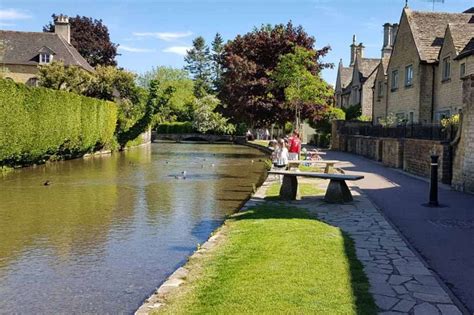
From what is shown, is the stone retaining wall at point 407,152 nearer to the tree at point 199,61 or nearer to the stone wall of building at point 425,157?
the stone wall of building at point 425,157

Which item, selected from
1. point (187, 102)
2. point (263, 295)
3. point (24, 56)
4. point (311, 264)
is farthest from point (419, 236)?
point (187, 102)

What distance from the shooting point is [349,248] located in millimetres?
8641

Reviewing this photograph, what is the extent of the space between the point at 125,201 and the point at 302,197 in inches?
223

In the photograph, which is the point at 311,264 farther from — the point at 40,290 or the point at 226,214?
the point at 226,214

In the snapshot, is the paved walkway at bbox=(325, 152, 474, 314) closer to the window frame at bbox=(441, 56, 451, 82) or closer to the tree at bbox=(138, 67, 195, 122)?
the window frame at bbox=(441, 56, 451, 82)

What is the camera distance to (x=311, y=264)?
24.7 feet

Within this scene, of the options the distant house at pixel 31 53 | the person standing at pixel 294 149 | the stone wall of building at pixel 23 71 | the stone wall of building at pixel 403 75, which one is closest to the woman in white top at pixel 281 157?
the person standing at pixel 294 149

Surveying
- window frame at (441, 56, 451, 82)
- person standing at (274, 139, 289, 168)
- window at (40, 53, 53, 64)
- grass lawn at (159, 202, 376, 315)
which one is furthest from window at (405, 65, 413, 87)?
window at (40, 53, 53, 64)

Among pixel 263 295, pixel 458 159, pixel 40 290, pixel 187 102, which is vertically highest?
pixel 187 102

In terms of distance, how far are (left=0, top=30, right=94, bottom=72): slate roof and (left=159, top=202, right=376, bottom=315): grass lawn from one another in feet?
175

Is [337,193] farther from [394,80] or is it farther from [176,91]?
[176,91]

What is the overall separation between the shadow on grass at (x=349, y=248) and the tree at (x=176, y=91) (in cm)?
6217

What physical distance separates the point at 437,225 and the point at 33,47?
58677mm

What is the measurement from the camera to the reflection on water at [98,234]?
777 centimetres
